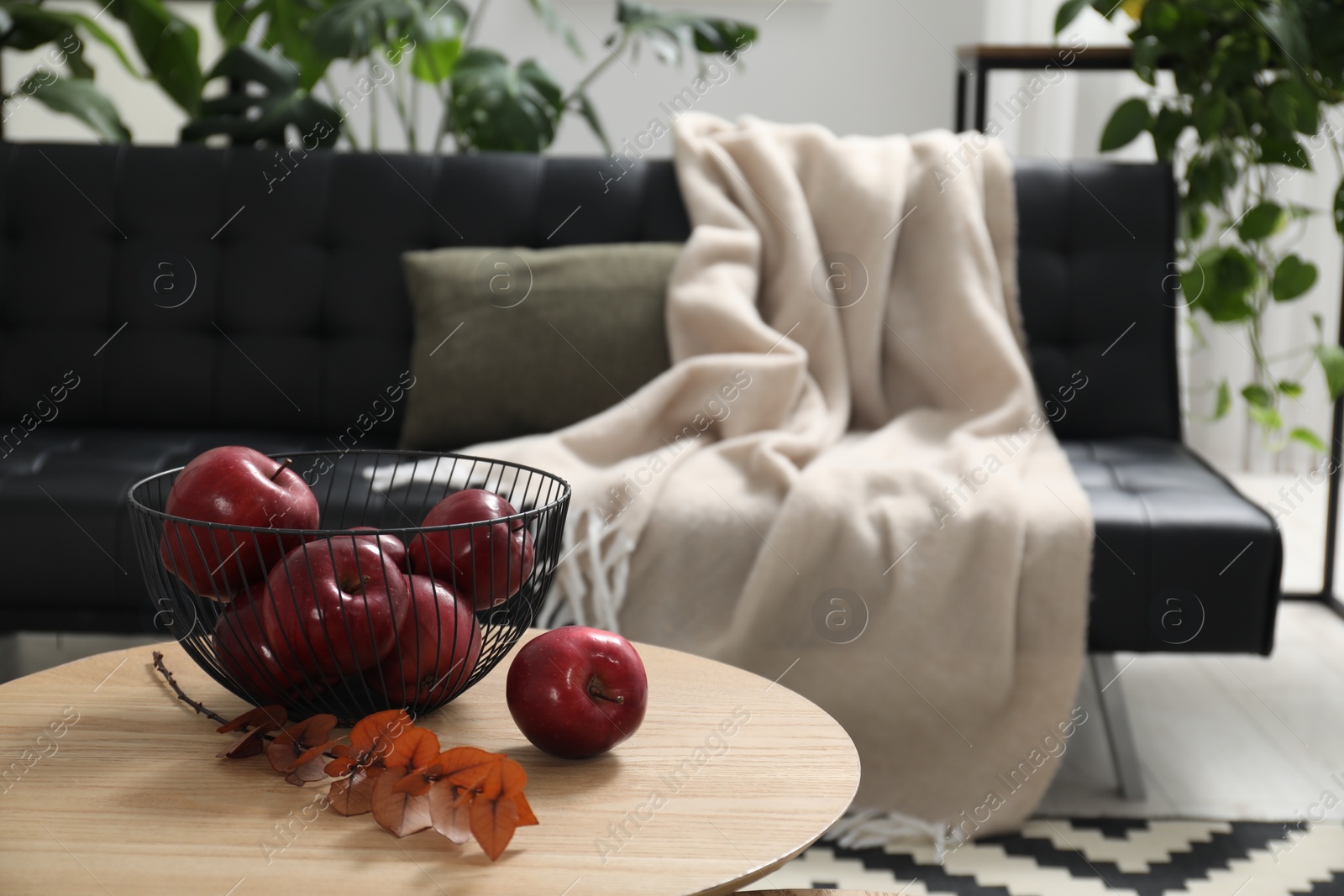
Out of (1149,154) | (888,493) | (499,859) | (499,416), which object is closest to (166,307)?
(499,416)

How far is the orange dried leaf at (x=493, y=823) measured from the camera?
54 centimetres

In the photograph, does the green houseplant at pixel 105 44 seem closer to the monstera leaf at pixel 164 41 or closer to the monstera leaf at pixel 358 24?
the monstera leaf at pixel 164 41

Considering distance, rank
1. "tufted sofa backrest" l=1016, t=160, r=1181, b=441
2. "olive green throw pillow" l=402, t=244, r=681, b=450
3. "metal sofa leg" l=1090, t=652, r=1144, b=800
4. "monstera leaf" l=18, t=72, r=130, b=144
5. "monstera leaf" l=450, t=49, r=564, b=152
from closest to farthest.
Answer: "metal sofa leg" l=1090, t=652, r=1144, b=800 < "olive green throw pillow" l=402, t=244, r=681, b=450 < "tufted sofa backrest" l=1016, t=160, r=1181, b=441 < "monstera leaf" l=18, t=72, r=130, b=144 < "monstera leaf" l=450, t=49, r=564, b=152

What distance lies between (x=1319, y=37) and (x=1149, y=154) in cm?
141

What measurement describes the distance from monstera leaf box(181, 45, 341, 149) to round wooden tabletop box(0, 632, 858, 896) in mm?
1583

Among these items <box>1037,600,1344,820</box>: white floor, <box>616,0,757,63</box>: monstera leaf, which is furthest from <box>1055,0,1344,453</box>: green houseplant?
<box>616,0,757,63</box>: monstera leaf

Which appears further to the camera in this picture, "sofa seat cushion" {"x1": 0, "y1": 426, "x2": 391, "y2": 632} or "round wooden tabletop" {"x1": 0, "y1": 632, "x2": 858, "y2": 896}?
"sofa seat cushion" {"x1": 0, "y1": 426, "x2": 391, "y2": 632}

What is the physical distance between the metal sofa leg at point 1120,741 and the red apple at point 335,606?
1.08 m

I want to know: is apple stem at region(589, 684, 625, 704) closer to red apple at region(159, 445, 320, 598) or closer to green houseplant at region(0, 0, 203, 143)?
red apple at region(159, 445, 320, 598)

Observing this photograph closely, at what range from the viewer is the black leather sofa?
1857mm

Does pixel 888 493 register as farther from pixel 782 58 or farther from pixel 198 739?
pixel 782 58

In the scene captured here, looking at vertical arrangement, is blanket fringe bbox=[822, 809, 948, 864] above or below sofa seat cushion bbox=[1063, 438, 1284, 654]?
below

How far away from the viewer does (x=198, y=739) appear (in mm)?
664

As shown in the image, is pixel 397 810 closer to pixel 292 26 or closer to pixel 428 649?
pixel 428 649
